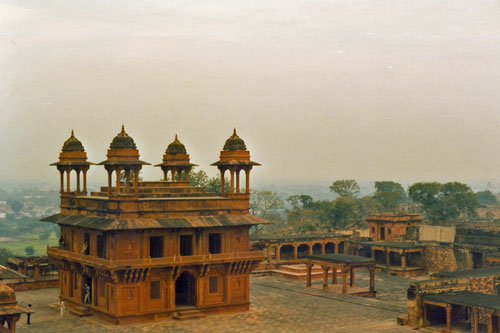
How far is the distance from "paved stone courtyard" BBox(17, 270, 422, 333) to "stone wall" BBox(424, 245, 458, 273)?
39.7 ft

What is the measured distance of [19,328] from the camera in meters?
35.7

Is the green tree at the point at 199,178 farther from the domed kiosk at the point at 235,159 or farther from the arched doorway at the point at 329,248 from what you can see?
the domed kiosk at the point at 235,159

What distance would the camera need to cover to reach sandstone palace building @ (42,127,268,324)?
37469 mm

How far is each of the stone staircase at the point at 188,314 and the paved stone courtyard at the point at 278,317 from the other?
34 centimetres

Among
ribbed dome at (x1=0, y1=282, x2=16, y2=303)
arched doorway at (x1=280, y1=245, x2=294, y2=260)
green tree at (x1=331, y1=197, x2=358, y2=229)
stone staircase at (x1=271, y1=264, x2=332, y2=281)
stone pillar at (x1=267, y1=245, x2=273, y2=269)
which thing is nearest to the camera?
ribbed dome at (x1=0, y1=282, x2=16, y2=303)

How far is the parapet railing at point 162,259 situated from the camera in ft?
121

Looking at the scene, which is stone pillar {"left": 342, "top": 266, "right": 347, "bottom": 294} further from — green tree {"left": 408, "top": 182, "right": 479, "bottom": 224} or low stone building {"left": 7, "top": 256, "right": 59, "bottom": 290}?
green tree {"left": 408, "top": 182, "right": 479, "bottom": 224}

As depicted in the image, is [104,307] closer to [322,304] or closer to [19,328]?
[19,328]

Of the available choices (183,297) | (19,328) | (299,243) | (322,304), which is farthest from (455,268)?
(19,328)

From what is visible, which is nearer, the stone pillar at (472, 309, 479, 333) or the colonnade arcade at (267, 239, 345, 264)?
the stone pillar at (472, 309, 479, 333)

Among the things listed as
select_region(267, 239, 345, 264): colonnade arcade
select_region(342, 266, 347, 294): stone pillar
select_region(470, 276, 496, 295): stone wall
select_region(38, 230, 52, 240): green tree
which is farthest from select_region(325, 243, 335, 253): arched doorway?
select_region(38, 230, 52, 240): green tree

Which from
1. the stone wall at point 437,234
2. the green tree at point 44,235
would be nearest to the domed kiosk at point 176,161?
the stone wall at point 437,234

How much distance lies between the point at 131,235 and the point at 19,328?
22.2 ft

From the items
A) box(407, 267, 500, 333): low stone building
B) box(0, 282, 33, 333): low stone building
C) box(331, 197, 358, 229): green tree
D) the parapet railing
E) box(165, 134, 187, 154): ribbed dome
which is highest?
box(165, 134, 187, 154): ribbed dome
